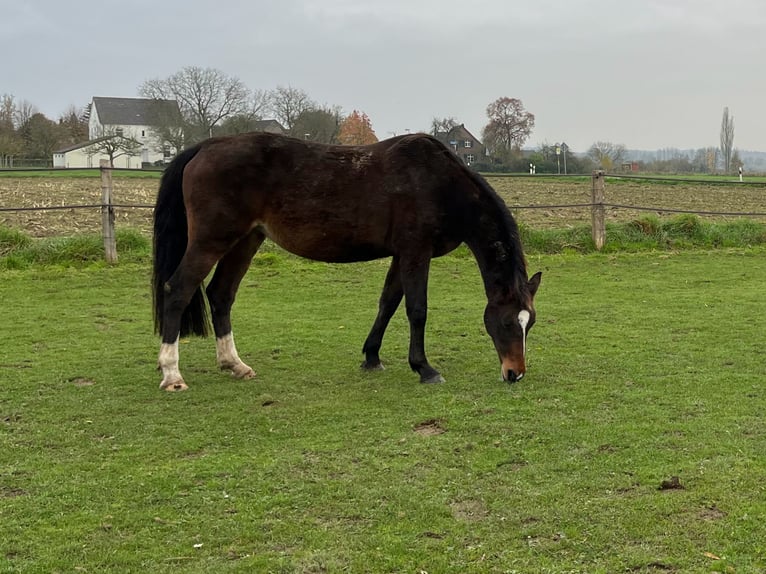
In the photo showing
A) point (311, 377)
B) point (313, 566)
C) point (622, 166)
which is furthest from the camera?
point (622, 166)

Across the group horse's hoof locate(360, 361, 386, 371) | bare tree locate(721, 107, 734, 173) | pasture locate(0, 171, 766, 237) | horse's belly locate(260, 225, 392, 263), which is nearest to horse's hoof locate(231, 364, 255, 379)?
horse's hoof locate(360, 361, 386, 371)

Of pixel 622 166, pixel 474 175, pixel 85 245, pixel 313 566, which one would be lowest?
pixel 313 566

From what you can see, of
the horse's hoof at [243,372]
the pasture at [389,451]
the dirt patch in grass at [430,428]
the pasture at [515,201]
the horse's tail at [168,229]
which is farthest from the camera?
the pasture at [515,201]

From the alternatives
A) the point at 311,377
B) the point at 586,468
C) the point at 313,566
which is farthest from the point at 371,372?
the point at 313,566

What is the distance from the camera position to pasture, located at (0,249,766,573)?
2742 mm

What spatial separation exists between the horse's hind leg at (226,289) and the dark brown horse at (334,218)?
1.0 inches

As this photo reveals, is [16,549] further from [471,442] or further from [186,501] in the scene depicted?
[471,442]

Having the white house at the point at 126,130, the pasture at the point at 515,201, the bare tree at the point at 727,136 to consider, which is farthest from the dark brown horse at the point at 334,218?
the bare tree at the point at 727,136

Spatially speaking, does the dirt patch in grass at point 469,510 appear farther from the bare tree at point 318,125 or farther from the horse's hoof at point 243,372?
the bare tree at point 318,125

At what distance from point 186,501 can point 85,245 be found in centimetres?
889

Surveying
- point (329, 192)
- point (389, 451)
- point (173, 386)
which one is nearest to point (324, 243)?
point (329, 192)

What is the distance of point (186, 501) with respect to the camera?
321 centimetres

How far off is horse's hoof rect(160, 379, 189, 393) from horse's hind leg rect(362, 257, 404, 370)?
144 centimetres

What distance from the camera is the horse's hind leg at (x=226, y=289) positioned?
5797 millimetres
